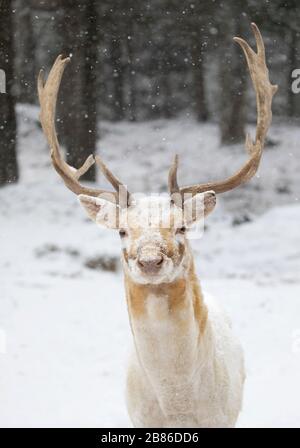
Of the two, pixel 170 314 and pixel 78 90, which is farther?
A: pixel 78 90

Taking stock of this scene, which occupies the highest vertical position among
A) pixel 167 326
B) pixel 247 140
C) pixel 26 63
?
pixel 247 140

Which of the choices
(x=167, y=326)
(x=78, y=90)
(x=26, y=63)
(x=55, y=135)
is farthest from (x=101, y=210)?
(x=26, y=63)

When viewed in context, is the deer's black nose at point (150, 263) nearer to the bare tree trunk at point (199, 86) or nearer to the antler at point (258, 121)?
the antler at point (258, 121)

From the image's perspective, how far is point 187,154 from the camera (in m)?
22.0

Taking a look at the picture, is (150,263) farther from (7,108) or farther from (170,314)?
(7,108)

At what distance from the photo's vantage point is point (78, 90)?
1814 cm

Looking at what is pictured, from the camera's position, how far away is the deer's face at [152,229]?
436 centimetres

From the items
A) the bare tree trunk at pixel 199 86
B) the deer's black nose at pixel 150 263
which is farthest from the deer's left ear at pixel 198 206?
the bare tree trunk at pixel 199 86

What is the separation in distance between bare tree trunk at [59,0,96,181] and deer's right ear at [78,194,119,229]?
1283 centimetres

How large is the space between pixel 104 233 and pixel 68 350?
17.1 ft

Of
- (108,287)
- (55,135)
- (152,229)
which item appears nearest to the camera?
(152,229)

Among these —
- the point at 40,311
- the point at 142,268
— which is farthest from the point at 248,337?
the point at 142,268

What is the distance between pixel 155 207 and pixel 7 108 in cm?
1371
